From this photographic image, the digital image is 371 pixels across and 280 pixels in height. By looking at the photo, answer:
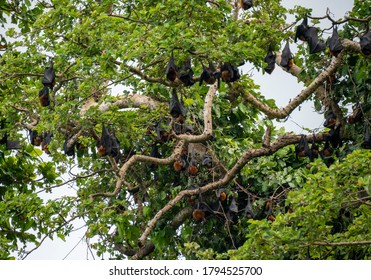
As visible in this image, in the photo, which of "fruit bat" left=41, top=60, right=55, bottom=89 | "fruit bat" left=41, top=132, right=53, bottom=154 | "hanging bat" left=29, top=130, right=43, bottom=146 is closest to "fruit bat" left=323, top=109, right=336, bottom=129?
"fruit bat" left=41, top=60, right=55, bottom=89

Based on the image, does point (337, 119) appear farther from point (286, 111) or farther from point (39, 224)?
point (39, 224)

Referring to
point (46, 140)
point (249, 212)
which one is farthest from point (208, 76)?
point (46, 140)

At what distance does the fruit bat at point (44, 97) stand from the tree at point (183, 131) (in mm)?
20

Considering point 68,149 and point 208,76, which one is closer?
point 208,76

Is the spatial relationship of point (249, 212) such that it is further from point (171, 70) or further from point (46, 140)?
point (171, 70)

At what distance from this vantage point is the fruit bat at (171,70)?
1423 cm

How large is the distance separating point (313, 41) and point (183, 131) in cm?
273

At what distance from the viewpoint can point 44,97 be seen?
52.2ft

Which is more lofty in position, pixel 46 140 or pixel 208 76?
pixel 46 140

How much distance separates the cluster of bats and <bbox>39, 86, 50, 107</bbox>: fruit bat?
3.25 meters

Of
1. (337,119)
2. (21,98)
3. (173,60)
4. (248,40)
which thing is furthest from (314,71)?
(21,98)

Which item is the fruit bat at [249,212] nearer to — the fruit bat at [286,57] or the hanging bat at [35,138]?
the fruit bat at [286,57]

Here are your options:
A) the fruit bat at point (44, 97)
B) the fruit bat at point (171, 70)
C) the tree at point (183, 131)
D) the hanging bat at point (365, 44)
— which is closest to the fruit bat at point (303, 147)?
the tree at point (183, 131)

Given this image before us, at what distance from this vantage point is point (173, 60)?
14.2m
